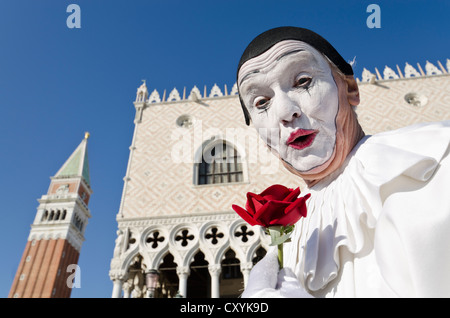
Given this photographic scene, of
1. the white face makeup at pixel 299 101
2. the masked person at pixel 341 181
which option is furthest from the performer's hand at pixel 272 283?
the white face makeup at pixel 299 101

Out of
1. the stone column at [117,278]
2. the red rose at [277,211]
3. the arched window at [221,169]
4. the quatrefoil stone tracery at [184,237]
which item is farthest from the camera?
the arched window at [221,169]

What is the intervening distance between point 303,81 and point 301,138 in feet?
0.72

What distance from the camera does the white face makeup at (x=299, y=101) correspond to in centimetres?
120

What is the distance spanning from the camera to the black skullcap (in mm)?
1268

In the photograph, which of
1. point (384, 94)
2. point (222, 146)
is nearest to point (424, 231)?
point (222, 146)

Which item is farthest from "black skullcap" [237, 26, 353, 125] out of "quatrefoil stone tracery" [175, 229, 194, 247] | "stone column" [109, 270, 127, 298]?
"stone column" [109, 270, 127, 298]

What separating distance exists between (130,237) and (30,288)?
80.4ft

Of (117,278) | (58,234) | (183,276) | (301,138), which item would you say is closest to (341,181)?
(301,138)

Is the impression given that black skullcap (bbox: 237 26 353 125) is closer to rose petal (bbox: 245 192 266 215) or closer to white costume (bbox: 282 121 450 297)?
white costume (bbox: 282 121 450 297)

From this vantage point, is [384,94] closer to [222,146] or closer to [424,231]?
[222,146]

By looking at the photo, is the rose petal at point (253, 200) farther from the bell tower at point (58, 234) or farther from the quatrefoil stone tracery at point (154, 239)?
the bell tower at point (58, 234)

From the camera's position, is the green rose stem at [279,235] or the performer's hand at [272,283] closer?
the performer's hand at [272,283]

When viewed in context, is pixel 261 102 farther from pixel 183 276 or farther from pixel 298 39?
pixel 183 276

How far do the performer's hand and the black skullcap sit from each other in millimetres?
812
